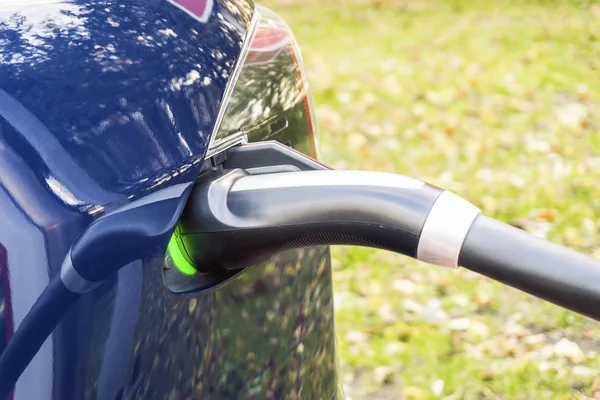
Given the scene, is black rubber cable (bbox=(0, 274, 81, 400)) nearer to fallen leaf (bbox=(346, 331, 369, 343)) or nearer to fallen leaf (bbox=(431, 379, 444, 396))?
fallen leaf (bbox=(431, 379, 444, 396))

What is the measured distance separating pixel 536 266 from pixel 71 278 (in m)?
0.53

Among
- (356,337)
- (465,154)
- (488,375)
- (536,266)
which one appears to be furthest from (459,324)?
(536,266)

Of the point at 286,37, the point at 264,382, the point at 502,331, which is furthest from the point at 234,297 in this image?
the point at 502,331

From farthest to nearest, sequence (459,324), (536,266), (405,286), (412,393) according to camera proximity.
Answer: (405,286) < (459,324) < (412,393) < (536,266)

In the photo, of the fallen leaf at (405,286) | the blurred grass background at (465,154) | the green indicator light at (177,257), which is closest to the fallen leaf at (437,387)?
the blurred grass background at (465,154)

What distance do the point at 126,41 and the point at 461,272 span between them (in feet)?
9.76

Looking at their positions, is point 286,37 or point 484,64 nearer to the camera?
point 286,37

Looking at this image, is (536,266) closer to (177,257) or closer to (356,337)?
(177,257)

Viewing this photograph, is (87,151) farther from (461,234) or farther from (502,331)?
(502,331)

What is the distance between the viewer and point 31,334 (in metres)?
0.87

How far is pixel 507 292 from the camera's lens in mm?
A: 3580

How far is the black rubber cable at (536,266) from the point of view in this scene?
0.83m

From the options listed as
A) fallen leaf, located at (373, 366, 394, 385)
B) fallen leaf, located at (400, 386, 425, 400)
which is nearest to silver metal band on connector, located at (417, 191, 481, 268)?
fallen leaf, located at (400, 386, 425, 400)

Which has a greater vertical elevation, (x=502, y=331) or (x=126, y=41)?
(x=126, y=41)
